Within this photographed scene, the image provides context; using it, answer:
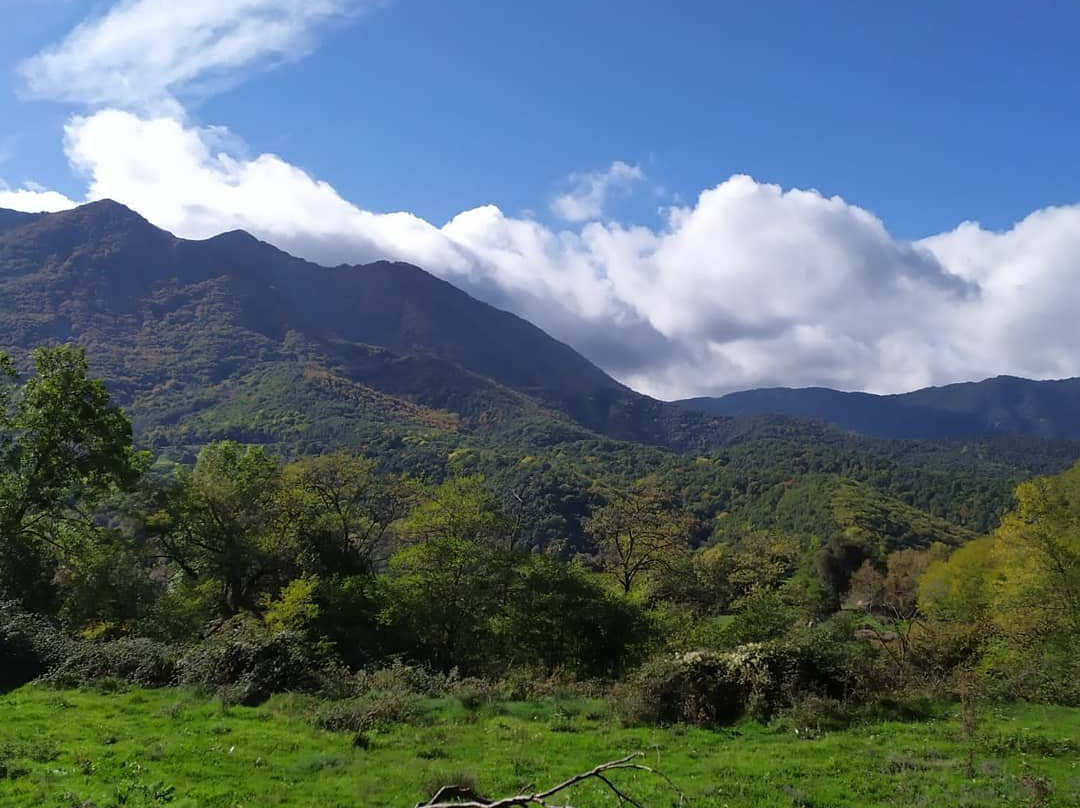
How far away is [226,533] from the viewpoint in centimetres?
3425

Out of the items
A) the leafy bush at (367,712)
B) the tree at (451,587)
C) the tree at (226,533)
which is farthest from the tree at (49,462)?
the leafy bush at (367,712)

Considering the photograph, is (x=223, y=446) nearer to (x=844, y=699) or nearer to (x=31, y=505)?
(x=31, y=505)

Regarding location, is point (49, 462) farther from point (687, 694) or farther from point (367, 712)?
point (687, 694)

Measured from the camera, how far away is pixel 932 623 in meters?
37.4

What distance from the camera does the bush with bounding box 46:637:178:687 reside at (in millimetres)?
21469

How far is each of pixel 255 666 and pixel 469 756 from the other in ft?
31.1

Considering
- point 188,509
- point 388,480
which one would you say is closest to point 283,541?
point 188,509

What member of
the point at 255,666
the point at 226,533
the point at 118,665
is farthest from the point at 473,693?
the point at 226,533

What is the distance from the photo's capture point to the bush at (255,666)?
68.3ft

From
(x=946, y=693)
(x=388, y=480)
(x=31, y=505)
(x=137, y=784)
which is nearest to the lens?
(x=137, y=784)

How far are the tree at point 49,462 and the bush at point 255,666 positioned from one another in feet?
36.6

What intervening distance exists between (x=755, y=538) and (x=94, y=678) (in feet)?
266

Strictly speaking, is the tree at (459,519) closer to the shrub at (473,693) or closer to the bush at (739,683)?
the shrub at (473,693)

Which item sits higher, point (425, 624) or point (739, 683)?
point (739, 683)
